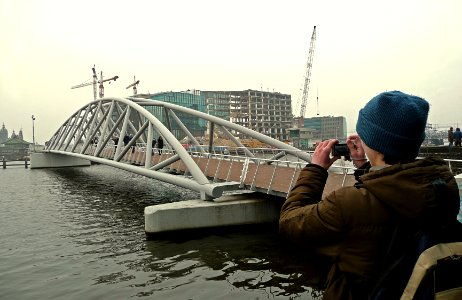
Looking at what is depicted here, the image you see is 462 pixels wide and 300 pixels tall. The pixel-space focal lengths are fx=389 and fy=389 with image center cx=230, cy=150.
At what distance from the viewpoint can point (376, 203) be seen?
181cm

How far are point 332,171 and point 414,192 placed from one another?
1438 cm

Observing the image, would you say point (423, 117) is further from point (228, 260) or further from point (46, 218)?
point (46, 218)

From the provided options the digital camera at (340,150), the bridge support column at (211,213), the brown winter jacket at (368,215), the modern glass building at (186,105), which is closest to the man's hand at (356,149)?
the digital camera at (340,150)

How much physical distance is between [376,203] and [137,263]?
12643 millimetres

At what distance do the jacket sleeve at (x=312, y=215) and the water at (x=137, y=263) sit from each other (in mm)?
8592

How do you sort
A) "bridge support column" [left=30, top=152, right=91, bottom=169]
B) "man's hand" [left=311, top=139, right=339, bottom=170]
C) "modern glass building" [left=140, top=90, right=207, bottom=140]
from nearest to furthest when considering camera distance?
"man's hand" [left=311, top=139, right=339, bottom=170]
"bridge support column" [left=30, top=152, right=91, bottom=169]
"modern glass building" [left=140, top=90, right=207, bottom=140]

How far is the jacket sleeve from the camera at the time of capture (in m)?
1.88

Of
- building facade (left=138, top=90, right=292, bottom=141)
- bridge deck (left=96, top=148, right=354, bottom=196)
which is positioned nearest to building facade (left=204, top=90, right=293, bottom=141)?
building facade (left=138, top=90, right=292, bottom=141)

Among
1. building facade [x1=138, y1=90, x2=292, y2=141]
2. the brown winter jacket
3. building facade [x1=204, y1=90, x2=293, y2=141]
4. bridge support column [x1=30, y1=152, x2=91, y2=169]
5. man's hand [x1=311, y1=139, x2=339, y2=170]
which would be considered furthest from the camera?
building facade [x1=204, y1=90, x2=293, y2=141]

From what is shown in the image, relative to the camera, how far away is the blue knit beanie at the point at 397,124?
6.45ft

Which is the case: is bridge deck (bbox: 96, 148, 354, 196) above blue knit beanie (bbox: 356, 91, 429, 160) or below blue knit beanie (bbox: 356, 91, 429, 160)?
below

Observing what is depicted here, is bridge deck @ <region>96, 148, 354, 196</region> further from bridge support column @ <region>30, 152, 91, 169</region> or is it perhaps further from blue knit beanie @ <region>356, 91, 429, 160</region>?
bridge support column @ <region>30, 152, 91, 169</region>

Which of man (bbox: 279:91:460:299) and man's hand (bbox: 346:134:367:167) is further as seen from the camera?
man's hand (bbox: 346:134:367:167)

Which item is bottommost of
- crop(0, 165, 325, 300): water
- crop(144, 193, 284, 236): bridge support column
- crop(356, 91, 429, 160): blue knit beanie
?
crop(0, 165, 325, 300): water
